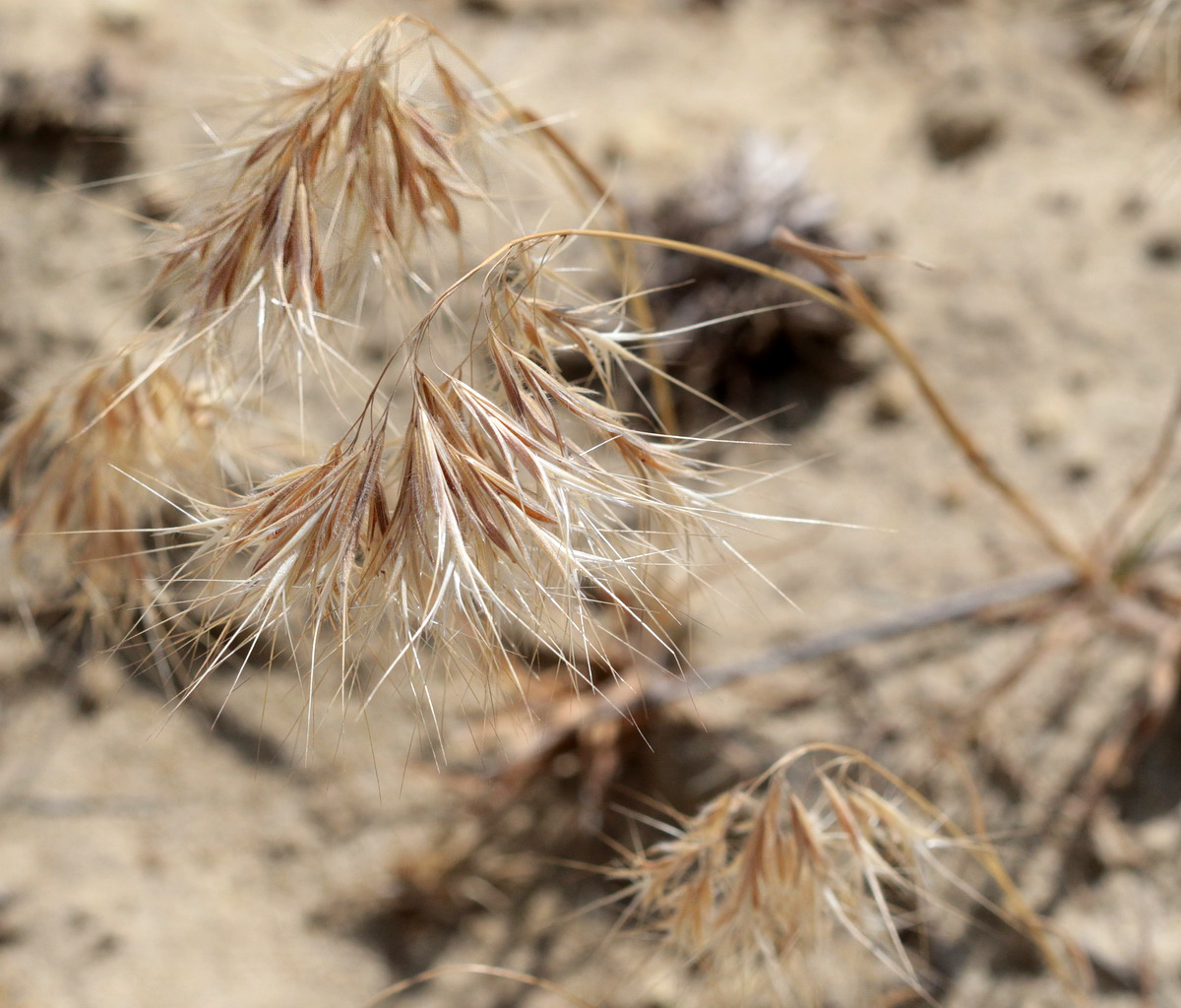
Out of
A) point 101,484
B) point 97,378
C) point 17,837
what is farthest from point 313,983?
point 97,378

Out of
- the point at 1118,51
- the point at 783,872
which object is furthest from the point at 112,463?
the point at 1118,51

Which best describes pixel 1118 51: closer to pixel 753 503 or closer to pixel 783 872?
pixel 753 503

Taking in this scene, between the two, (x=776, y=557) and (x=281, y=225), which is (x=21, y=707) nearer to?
(x=281, y=225)

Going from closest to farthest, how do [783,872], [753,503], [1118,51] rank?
[783,872]
[753,503]
[1118,51]

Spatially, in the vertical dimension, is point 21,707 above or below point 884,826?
below

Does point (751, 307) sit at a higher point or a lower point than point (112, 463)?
higher

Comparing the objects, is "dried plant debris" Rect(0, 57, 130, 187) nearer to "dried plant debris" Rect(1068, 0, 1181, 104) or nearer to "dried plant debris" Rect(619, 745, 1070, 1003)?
"dried plant debris" Rect(619, 745, 1070, 1003)

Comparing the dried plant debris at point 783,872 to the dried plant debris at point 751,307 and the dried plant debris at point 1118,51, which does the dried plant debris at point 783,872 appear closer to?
the dried plant debris at point 751,307
